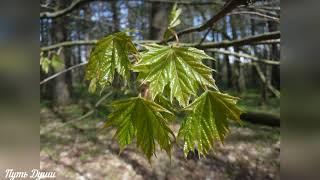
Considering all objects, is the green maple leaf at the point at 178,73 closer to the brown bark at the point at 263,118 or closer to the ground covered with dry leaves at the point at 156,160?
the ground covered with dry leaves at the point at 156,160

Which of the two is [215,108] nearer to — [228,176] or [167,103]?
[167,103]

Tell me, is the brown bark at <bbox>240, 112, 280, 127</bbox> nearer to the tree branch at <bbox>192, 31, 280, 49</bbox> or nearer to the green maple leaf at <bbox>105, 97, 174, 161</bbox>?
the tree branch at <bbox>192, 31, 280, 49</bbox>

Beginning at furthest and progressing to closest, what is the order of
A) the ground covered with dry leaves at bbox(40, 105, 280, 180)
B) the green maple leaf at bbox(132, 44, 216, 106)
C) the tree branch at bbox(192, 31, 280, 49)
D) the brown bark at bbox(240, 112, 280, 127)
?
the brown bark at bbox(240, 112, 280, 127), the ground covered with dry leaves at bbox(40, 105, 280, 180), the tree branch at bbox(192, 31, 280, 49), the green maple leaf at bbox(132, 44, 216, 106)

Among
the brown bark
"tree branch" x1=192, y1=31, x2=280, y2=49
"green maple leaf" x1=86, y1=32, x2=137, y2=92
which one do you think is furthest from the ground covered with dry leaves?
"green maple leaf" x1=86, y1=32, x2=137, y2=92

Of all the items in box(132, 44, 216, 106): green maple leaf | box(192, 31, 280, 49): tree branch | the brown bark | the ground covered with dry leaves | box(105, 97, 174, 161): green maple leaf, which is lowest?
the ground covered with dry leaves

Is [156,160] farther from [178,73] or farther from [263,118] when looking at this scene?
[178,73]

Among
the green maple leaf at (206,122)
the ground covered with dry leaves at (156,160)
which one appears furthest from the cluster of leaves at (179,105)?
the ground covered with dry leaves at (156,160)

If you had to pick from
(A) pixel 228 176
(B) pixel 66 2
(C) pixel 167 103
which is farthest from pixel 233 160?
(C) pixel 167 103

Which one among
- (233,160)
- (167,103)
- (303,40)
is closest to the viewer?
(303,40)
